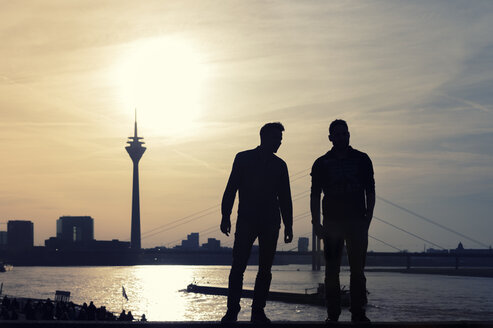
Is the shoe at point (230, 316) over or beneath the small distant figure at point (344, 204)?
beneath

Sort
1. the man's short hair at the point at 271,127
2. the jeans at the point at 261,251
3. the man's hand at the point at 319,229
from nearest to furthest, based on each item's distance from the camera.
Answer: the man's hand at the point at 319,229
the jeans at the point at 261,251
the man's short hair at the point at 271,127

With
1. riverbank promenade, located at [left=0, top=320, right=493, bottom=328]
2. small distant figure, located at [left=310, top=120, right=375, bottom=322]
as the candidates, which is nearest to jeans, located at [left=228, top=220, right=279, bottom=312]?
small distant figure, located at [left=310, top=120, right=375, bottom=322]

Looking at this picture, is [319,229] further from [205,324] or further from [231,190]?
[205,324]

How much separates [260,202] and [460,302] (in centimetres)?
12648

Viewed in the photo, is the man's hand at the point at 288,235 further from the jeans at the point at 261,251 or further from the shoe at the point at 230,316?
the shoe at the point at 230,316

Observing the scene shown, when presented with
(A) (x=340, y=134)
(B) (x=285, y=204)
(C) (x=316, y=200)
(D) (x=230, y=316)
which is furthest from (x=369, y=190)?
(D) (x=230, y=316)

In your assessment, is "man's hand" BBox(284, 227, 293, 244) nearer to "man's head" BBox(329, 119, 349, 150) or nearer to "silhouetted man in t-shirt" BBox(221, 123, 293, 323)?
"silhouetted man in t-shirt" BBox(221, 123, 293, 323)

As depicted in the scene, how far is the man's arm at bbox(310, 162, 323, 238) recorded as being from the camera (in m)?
9.39

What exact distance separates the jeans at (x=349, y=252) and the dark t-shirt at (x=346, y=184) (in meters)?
0.12

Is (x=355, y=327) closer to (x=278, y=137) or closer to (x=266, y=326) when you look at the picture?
(x=266, y=326)

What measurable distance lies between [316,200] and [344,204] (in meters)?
0.38

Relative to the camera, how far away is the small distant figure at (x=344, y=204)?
9.30 meters

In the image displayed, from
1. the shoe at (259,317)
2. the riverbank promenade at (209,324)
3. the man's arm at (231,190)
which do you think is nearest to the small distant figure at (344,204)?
the riverbank promenade at (209,324)

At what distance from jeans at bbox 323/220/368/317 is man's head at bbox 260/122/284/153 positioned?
1276mm
